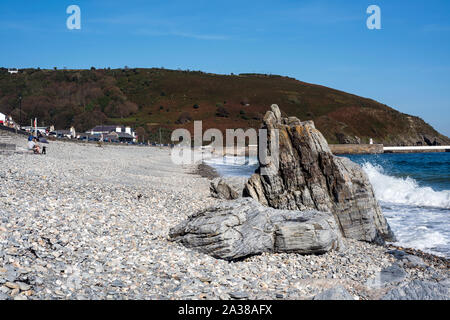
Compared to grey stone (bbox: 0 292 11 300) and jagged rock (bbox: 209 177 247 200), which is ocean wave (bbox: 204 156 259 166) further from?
grey stone (bbox: 0 292 11 300)

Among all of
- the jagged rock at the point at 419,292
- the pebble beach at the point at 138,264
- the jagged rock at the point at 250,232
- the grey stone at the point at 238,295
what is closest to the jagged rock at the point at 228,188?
the pebble beach at the point at 138,264

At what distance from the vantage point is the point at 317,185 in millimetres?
12203

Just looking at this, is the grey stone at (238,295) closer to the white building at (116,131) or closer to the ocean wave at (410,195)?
the ocean wave at (410,195)

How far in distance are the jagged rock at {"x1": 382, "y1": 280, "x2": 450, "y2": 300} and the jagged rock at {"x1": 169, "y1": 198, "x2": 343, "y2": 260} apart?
1990 mm

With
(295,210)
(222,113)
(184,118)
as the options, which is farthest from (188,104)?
(295,210)

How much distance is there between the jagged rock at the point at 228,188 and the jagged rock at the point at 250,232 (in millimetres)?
7468

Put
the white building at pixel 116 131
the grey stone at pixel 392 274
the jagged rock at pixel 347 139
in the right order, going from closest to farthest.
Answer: the grey stone at pixel 392 274 < the white building at pixel 116 131 < the jagged rock at pixel 347 139

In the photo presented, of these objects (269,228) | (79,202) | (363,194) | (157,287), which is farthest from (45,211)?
(363,194)

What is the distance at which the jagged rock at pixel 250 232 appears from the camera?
7.73 m

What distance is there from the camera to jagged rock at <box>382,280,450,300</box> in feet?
20.9

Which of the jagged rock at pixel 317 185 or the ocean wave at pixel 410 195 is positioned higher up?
the jagged rock at pixel 317 185

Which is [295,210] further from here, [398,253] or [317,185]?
[398,253]

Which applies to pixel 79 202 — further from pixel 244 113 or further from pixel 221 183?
pixel 244 113

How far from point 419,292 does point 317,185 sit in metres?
5.89
